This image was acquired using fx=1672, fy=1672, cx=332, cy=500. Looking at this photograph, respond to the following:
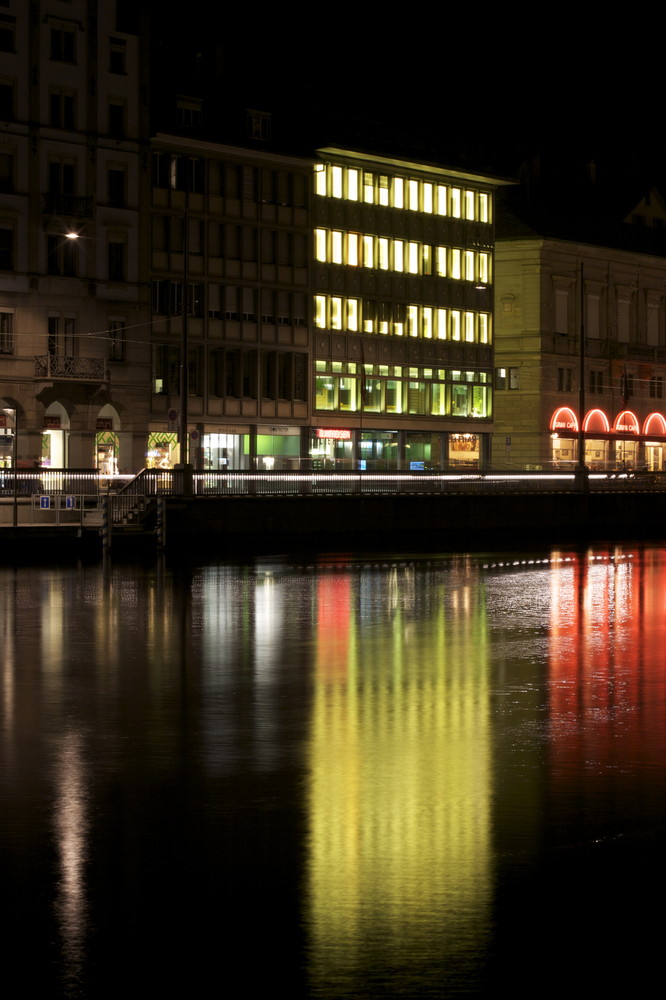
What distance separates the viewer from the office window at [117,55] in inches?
2741

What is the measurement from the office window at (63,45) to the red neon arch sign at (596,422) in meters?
37.8

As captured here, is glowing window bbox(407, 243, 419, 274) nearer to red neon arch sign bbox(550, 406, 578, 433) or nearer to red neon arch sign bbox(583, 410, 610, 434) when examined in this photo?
red neon arch sign bbox(550, 406, 578, 433)

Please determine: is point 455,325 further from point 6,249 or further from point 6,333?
point 6,333

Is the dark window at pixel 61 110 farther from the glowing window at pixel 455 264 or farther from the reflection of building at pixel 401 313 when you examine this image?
the glowing window at pixel 455 264

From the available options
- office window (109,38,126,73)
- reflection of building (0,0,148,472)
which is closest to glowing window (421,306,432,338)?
reflection of building (0,0,148,472)

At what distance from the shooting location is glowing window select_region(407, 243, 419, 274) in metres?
87.1

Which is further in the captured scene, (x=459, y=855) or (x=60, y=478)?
(x=60, y=478)

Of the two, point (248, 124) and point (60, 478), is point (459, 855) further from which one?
point (248, 124)

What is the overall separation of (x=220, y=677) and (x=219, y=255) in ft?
202

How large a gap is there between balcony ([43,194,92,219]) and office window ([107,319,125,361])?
15.0ft

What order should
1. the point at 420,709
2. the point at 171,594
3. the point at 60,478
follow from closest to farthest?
the point at 420,709
the point at 171,594
the point at 60,478

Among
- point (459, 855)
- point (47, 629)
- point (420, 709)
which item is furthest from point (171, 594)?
point (459, 855)

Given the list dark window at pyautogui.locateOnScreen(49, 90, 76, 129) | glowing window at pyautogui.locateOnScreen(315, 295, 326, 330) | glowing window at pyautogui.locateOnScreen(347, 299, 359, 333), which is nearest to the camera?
dark window at pyautogui.locateOnScreen(49, 90, 76, 129)

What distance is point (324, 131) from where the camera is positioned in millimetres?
82688
